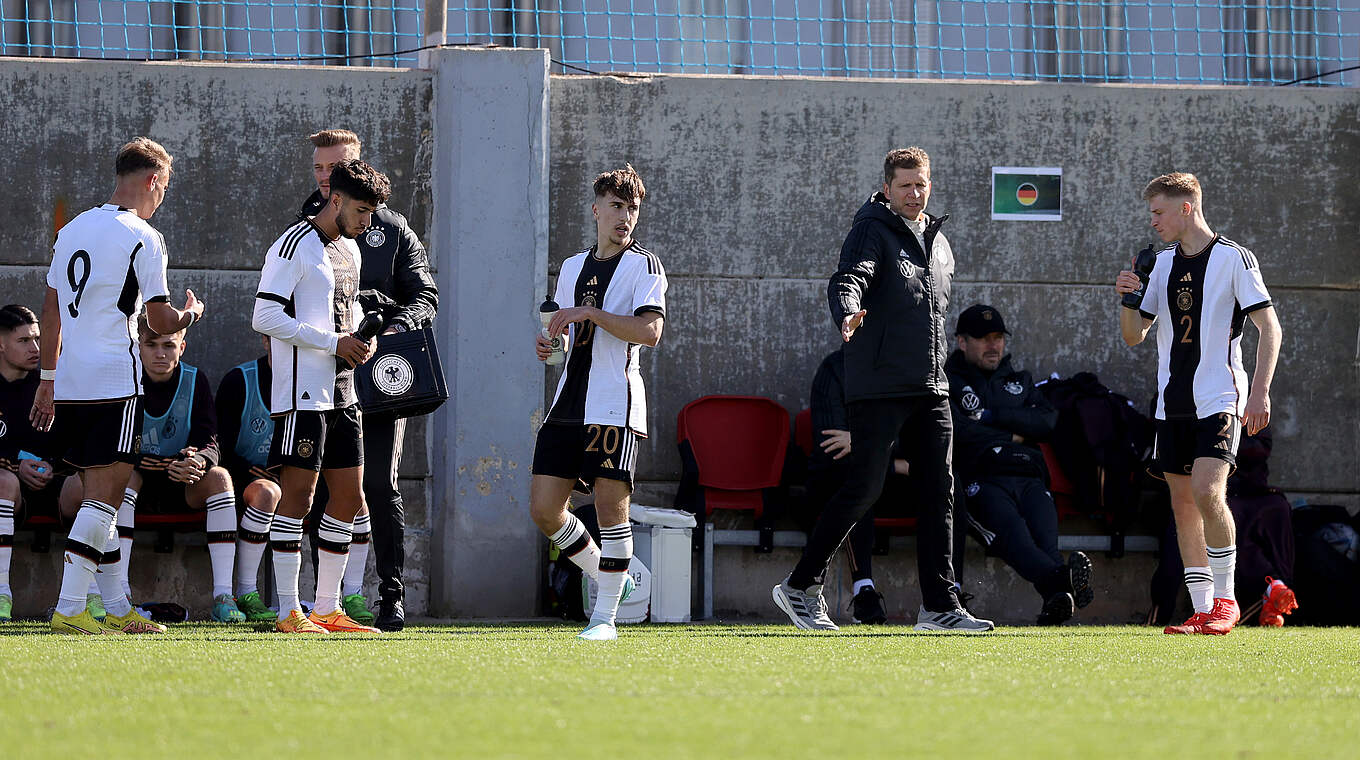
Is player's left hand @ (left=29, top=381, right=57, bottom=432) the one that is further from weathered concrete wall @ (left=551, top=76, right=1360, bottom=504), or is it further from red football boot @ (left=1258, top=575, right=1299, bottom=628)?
red football boot @ (left=1258, top=575, right=1299, bottom=628)

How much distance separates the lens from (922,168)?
6.53m

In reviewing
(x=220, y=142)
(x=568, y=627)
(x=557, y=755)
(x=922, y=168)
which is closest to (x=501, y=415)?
(x=568, y=627)

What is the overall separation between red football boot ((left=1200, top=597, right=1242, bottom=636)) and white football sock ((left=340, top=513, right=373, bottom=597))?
354 cm

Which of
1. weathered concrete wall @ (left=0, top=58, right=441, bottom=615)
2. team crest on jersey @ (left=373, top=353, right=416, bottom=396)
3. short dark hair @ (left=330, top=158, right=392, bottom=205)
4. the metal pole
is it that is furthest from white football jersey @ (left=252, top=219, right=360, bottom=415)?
the metal pole

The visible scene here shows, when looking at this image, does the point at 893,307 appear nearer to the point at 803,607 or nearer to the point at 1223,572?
the point at 803,607

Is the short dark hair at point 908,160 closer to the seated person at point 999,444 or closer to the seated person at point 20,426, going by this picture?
the seated person at point 999,444

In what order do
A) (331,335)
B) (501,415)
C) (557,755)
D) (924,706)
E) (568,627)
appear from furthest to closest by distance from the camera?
(501,415) < (568,627) < (331,335) < (924,706) < (557,755)

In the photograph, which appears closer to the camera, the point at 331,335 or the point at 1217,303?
the point at 331,335

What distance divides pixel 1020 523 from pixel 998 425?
0.58 meters

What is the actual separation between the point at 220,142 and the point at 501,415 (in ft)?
6.84

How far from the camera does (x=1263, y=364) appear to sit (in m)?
6.37

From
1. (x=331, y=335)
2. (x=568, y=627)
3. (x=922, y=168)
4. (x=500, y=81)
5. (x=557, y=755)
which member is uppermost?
(x=500, y=81)

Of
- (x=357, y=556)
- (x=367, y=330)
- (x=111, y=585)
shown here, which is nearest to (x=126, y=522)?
(x=111, y=585)

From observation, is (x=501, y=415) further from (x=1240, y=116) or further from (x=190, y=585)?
(x=1240, y=116)
